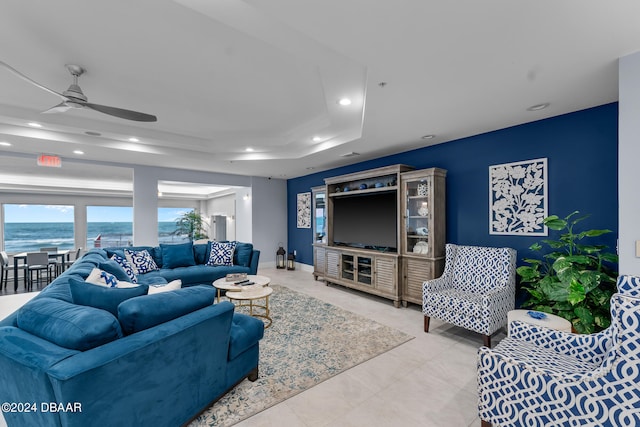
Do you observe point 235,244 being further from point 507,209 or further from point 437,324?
point 507,209

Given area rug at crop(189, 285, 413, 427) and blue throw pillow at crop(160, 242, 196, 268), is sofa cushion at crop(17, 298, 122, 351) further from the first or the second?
blue throw pillow at crop(160, 242, 196, 268)

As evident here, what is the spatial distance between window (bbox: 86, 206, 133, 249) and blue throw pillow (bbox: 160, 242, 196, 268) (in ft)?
16.8

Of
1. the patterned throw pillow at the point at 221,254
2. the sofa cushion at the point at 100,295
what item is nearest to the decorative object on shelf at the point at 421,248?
the patterned throw pillow at the point at 221,254

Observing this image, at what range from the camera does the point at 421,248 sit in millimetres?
4141

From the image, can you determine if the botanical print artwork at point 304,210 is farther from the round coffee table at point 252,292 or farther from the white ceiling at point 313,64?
the round coffee table at point 252,292

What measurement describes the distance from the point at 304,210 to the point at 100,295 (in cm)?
552

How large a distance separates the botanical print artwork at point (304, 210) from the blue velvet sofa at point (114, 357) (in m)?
5.11

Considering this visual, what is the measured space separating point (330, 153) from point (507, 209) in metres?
2.77

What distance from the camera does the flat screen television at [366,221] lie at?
4617 millimetres

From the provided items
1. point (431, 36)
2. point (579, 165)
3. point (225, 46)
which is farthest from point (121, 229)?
point (579, 165)

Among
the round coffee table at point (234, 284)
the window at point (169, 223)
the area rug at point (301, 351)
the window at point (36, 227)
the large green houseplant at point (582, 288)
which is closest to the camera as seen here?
the area rug at point (301, 351)

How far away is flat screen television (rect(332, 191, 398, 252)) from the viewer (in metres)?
4.62

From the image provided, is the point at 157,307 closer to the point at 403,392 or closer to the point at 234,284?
the point at 403,392

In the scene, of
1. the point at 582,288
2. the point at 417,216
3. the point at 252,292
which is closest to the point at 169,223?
the point at 252,292
